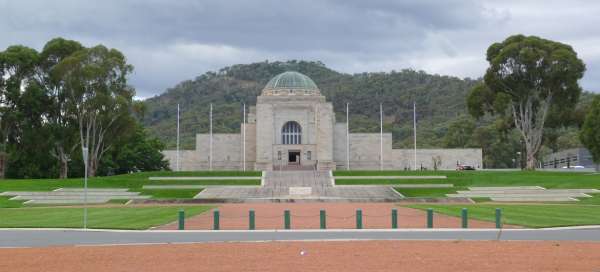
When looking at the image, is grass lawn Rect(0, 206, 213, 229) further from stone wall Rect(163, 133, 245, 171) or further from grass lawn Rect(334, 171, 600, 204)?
stone wall Rect(163, 133, 245, 171)

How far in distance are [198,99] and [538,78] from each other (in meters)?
127

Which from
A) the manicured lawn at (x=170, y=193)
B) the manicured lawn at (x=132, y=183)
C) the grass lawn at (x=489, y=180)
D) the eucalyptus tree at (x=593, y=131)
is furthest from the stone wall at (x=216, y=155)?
the eucalyptus tree at (x=593, y=131)

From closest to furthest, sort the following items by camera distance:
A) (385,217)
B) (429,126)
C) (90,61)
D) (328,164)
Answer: (385,217), (90,61), (328,164), (429,126)

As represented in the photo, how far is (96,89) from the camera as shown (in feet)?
217

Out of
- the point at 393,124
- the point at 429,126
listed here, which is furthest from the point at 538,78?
the point at 393,124

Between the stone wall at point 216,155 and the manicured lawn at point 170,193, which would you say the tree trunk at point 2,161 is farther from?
the stone wall at point 216,155

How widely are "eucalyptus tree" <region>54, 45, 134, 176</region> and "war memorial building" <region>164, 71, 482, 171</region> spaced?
19.6 metres

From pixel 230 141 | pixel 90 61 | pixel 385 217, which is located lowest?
pixel 385 217

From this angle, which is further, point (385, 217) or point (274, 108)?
point (274, 108)

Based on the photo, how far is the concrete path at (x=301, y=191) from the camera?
166 feet

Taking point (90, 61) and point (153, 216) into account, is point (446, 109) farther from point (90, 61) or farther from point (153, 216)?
point (153, 216)
